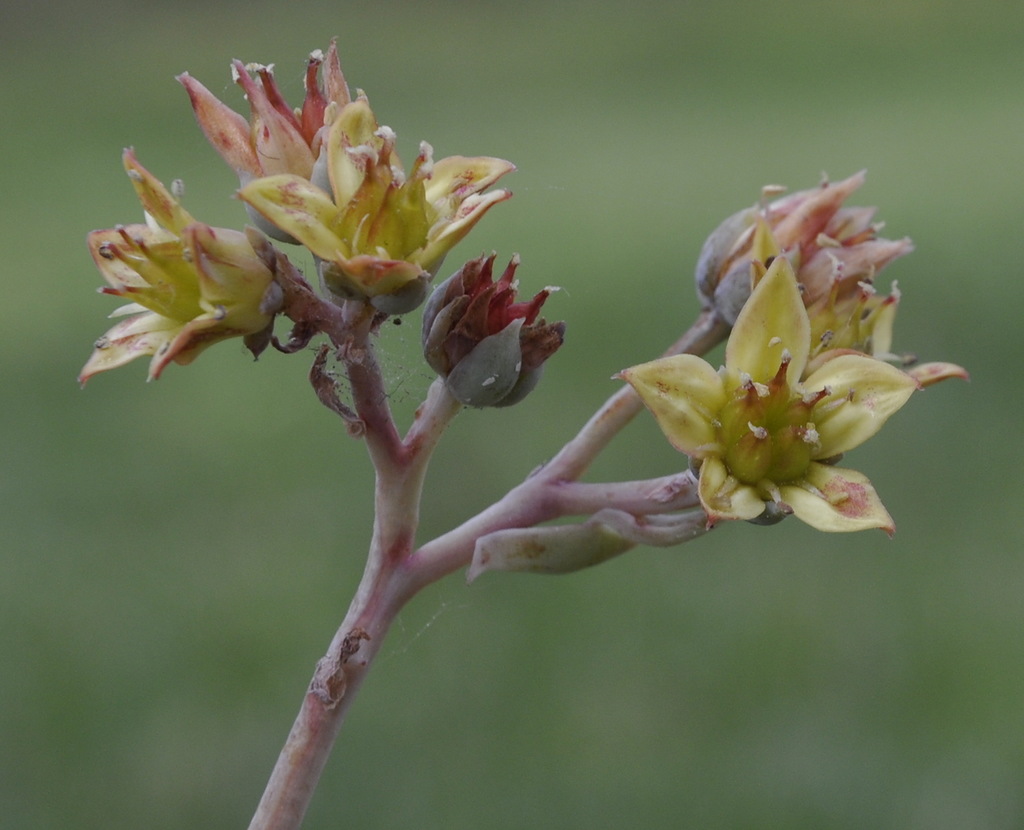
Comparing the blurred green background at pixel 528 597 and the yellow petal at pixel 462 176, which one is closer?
the yellow petal at pixel 462 176

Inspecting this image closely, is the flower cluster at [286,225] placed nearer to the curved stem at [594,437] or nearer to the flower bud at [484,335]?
the flower bud at [484,335]

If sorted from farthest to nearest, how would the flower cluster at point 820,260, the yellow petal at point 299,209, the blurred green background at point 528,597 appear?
the blurred green background at point 528,597 → the flower cluster at point 820,260 → the yellow petal at point 299,209

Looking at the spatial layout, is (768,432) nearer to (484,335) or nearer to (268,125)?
(484,335)

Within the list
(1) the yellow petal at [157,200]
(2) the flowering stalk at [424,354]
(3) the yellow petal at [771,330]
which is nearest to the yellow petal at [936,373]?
(2) the flowering stalk at [424,354]

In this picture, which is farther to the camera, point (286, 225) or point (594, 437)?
point (594, 437)

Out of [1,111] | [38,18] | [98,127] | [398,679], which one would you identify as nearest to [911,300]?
[398,679]

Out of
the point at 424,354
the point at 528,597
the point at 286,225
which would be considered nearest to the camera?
the point at 286,225

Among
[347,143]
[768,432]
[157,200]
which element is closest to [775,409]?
[768,432]

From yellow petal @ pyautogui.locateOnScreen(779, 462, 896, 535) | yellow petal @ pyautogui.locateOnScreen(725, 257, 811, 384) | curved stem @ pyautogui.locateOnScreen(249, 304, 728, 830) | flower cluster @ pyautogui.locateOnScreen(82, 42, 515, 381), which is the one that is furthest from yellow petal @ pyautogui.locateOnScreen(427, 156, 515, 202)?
yellow petal @ pyautogui.locateOnScreen(779, 462, 896, 535)
